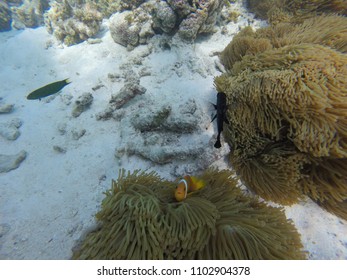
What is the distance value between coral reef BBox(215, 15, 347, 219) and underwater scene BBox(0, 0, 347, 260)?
0.01 meters

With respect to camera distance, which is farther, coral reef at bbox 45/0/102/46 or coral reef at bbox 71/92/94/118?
coral reef at bbox 45/0/102/46

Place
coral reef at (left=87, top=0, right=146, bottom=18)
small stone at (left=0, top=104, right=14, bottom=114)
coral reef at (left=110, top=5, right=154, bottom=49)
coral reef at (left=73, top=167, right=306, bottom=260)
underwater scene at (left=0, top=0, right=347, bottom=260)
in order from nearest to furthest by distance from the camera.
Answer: coral reef at (left=73, top=167, right=306, bottom=260), underwater scene at (left=0, top=0, right=347, bottom=260), small stone at (left=0, top=104, right=14, bottom=114), coral reef at (left=110, top=5, right=154, bottom=49), coral reef at (left=87, top=0, right=146, bottom=18)

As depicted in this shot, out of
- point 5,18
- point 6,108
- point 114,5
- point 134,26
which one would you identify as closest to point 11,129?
point 6,108

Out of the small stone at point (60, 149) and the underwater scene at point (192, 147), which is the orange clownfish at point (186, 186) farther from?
the small stone at point (60, 149)

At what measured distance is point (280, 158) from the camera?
7.70 feet

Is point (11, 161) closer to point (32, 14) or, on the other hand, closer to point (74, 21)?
point (74, 21)

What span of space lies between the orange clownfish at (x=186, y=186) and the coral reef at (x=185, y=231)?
0.26ft

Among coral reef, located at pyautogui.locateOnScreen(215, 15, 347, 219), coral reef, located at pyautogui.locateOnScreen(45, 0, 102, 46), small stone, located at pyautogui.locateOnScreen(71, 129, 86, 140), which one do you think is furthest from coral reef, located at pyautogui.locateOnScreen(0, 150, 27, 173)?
coral reef, located at pyautogui.locateOnScreen(45, 0, 102, 46)

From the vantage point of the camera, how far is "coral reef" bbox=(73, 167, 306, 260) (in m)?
1.71

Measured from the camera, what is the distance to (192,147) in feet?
8.73

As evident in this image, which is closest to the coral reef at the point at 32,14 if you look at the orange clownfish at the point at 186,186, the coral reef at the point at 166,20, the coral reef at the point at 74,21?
the coral reef at the point at 74,21

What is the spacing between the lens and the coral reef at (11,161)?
11.2 feet

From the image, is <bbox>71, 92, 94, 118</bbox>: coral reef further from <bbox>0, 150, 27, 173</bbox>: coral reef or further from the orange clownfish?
the orange clownfish
